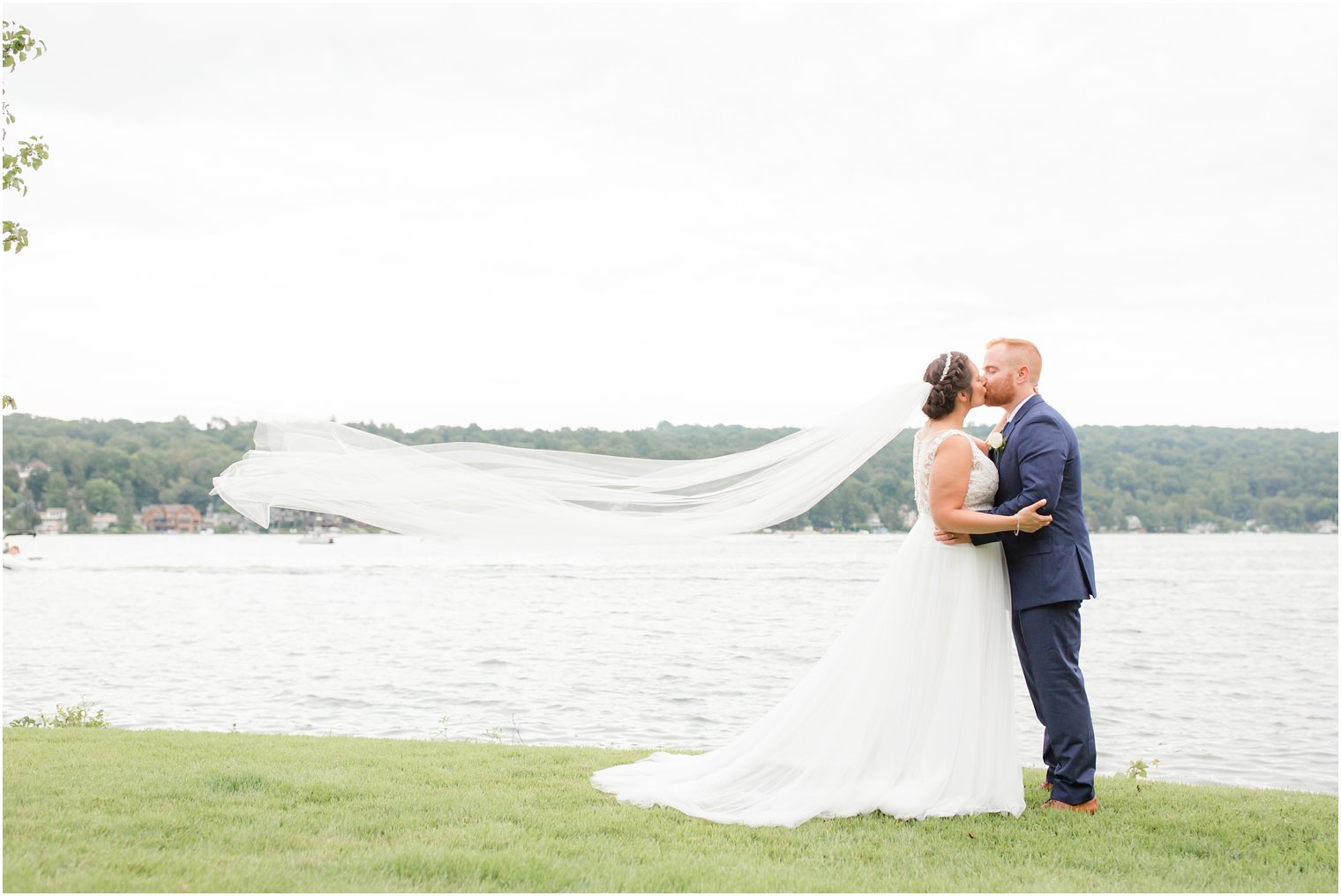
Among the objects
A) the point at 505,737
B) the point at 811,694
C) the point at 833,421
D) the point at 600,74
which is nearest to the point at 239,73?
the point at 600,74

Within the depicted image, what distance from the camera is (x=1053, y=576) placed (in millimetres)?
6156

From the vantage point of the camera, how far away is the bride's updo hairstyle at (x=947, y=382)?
6.31 metres

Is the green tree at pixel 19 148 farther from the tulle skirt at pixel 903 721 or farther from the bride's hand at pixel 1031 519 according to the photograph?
the bride's hand at pixel 1031 519

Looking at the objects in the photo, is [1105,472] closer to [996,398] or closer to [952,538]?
[996,398]

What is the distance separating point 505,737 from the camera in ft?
43.4

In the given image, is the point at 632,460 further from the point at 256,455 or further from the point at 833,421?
the point at 256,455

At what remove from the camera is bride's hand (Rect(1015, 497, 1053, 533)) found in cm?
593

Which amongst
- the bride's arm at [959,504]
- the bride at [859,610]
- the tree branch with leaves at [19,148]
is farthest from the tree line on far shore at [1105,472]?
the tree branch with leaves at [19,148]

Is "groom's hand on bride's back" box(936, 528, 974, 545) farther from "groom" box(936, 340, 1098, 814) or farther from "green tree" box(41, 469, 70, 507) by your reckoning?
"green tree" box(41, 469, 70, 507)

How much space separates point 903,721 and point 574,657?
1815 cm

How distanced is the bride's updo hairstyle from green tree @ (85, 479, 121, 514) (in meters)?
78.8

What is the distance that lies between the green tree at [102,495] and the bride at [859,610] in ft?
251

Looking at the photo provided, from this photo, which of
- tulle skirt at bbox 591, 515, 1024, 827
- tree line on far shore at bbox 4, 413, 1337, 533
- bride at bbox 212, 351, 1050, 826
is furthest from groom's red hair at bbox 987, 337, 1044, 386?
tree line on far shore at bbox 4, 413, 1337, 533

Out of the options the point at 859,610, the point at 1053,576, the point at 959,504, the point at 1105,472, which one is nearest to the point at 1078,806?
the point at 1053,576
